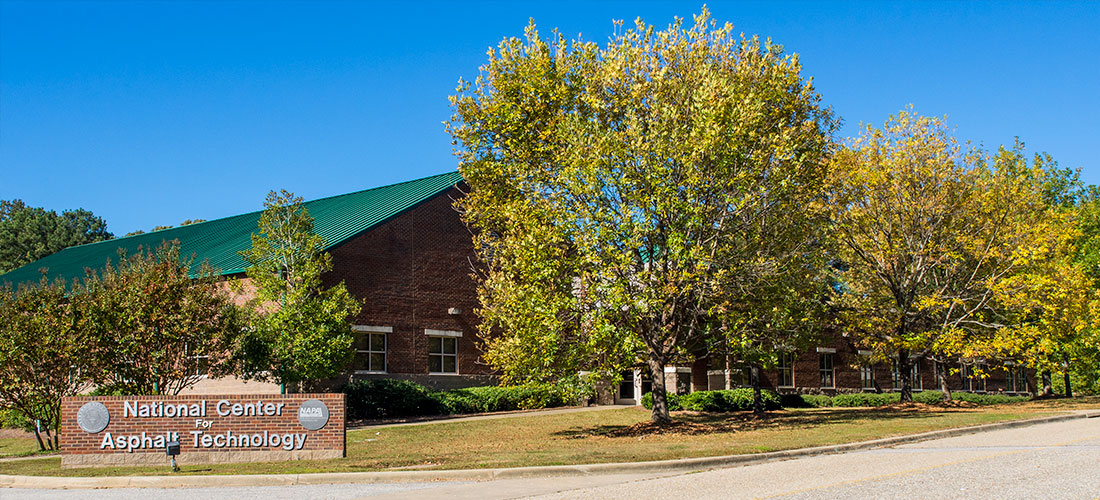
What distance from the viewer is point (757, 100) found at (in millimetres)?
23516

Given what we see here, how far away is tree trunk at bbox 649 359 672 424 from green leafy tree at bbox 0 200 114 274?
5776 centimetres

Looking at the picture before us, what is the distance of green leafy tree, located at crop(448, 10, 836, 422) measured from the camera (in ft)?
74.1

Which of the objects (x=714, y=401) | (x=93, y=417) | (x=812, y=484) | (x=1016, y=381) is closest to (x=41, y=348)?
(x=93, y=417)

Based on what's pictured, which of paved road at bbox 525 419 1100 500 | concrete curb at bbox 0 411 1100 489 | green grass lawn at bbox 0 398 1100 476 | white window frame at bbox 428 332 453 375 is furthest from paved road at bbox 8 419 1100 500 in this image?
white window frame at bbox 428 332 453 375

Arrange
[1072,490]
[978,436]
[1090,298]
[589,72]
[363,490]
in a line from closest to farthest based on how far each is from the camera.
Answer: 1. [1072,490]
2. [363,490]
3. [978,436]
4. [589,72]
5. [1090,298]

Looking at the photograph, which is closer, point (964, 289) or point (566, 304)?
point (566, 304)

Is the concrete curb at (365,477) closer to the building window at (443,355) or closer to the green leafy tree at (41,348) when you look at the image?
the green leafy tree at (41,348)

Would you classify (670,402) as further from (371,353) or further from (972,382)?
(972,382)

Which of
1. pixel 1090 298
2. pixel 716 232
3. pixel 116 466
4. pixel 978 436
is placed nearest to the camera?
pixel 116 466

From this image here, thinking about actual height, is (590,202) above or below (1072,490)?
above

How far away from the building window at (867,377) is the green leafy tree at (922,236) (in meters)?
9.37

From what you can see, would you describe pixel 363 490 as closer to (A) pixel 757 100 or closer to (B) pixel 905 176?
(A) pixel 757 100

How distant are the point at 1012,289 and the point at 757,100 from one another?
49.9 feet

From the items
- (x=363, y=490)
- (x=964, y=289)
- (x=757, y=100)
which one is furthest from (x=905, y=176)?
(x=363, y=490)
